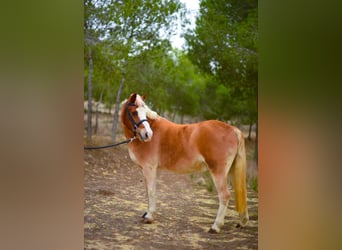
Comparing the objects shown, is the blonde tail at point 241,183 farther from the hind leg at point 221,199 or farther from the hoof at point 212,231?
the hoof at point 212,231

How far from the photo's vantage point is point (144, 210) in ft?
8.15

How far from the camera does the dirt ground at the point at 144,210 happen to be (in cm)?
242

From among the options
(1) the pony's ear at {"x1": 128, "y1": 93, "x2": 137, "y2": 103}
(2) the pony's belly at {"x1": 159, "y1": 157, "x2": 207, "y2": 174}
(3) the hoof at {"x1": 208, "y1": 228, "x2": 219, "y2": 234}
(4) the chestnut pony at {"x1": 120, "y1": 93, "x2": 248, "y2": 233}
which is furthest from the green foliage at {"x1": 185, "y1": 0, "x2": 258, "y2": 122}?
(3) the hoof at {"x1": 208, "y1": 228, "x2": 219, "y2": 234}

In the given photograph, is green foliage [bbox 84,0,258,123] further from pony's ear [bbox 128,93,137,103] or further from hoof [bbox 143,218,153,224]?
hoof [bbox 143,218,153,224]

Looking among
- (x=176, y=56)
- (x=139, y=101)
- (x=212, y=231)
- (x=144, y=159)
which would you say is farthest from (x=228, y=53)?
(x=212, y=231)

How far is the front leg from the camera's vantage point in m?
2.47

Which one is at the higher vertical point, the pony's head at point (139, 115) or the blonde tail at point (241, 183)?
the pony's head at point (139, 115)

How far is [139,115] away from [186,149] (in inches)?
16.1

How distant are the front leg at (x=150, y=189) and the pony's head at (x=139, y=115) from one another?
22 cm

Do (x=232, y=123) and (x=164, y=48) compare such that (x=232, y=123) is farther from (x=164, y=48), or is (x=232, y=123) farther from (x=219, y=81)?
(x=164, y=48)

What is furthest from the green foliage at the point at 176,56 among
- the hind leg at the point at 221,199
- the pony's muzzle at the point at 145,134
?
the hind leg at the point at 221,199
